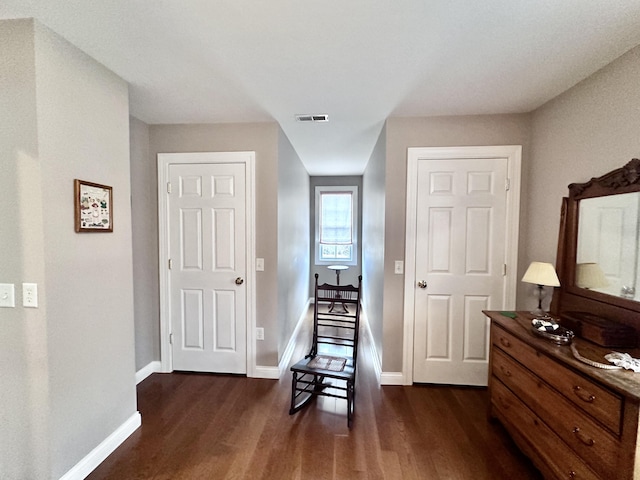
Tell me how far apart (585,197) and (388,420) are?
2080 millimetres

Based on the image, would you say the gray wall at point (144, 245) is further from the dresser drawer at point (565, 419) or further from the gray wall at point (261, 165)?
the dresser drawer at point (565, 419)

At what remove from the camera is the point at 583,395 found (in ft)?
4.04

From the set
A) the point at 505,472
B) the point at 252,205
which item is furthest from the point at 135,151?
the point at 505,472

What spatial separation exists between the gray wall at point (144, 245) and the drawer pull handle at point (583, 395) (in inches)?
124

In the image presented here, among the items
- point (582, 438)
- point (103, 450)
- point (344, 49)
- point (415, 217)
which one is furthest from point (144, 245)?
point (582, 438)

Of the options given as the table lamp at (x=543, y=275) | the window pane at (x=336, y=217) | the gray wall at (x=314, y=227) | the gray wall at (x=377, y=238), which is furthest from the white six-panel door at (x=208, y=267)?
the window pane at (x=336, y=217)

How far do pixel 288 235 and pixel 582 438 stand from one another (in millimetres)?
2704

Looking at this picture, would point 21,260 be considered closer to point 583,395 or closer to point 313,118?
point 313,118

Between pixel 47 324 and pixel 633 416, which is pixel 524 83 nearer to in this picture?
pixel 633 416

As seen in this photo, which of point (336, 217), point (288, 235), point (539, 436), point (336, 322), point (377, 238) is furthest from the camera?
point (336, 217)

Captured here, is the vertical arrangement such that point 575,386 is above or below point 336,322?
above

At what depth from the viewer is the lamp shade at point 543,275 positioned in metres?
1.72

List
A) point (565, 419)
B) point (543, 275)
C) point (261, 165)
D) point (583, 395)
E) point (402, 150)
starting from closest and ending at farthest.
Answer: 1. point (583, 395)
2. point (565, 419)
3. point (543, 275)
4. point (402, 150)
5. point (261, 165)

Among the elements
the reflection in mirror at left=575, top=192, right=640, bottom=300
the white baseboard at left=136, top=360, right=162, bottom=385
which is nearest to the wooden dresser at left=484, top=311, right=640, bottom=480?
the reflection in mirror at left=575, top=192, right=640, bottom=300
